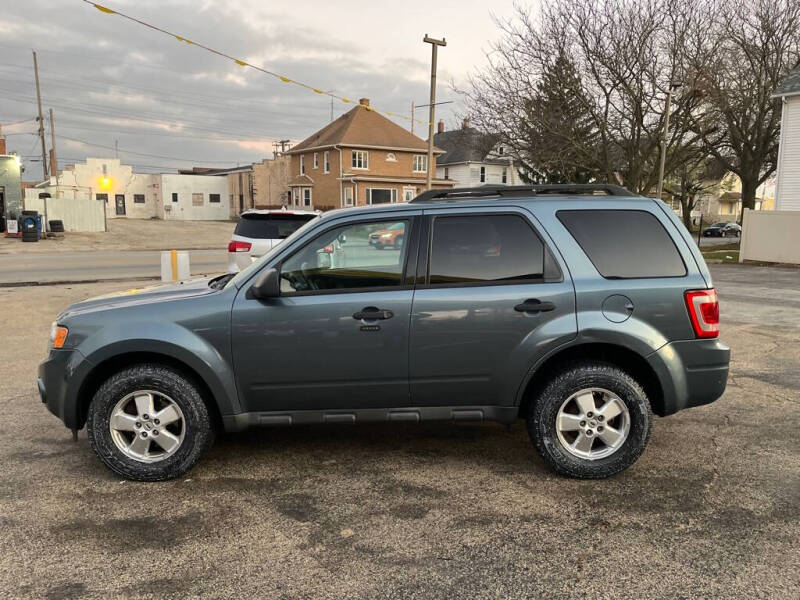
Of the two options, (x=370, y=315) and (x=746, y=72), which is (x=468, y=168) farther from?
(x=370, y=315)

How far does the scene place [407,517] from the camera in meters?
3.55

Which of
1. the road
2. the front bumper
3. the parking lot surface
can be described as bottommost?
the parking lot surface

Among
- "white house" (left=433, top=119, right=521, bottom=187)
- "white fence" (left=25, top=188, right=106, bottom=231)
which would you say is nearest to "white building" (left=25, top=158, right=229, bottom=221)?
"white fence" (left=25, top=188, right=106, bottom=231)

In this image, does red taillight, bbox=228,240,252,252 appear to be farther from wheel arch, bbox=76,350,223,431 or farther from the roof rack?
the roof rack

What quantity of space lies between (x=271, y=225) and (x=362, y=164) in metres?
39.5

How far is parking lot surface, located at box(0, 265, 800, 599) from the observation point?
9.62 ft

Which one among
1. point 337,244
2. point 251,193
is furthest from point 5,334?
point 251,193

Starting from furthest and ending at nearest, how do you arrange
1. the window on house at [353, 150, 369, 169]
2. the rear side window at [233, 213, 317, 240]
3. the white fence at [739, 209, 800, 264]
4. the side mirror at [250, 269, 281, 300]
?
the window on house at [353, 150, 369, 169] < the white fence at [739, 209, 800, 264] < the rear side window at [233, 213, 317, 240] < the side mirror at [250, 269, 281, 300]

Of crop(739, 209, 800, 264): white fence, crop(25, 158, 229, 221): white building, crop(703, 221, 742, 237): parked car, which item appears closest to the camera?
crop(739, 209, 800, 264): white fence

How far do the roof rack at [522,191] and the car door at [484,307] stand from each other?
0.77ft

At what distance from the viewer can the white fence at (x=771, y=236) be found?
66.3ft

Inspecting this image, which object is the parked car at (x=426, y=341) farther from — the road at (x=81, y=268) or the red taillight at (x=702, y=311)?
the road at (x=81, y=268)

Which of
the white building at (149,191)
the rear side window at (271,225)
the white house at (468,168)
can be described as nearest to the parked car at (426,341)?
the rear side window at (271,225)

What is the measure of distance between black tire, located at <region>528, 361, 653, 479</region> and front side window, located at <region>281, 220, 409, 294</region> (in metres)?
1.21
